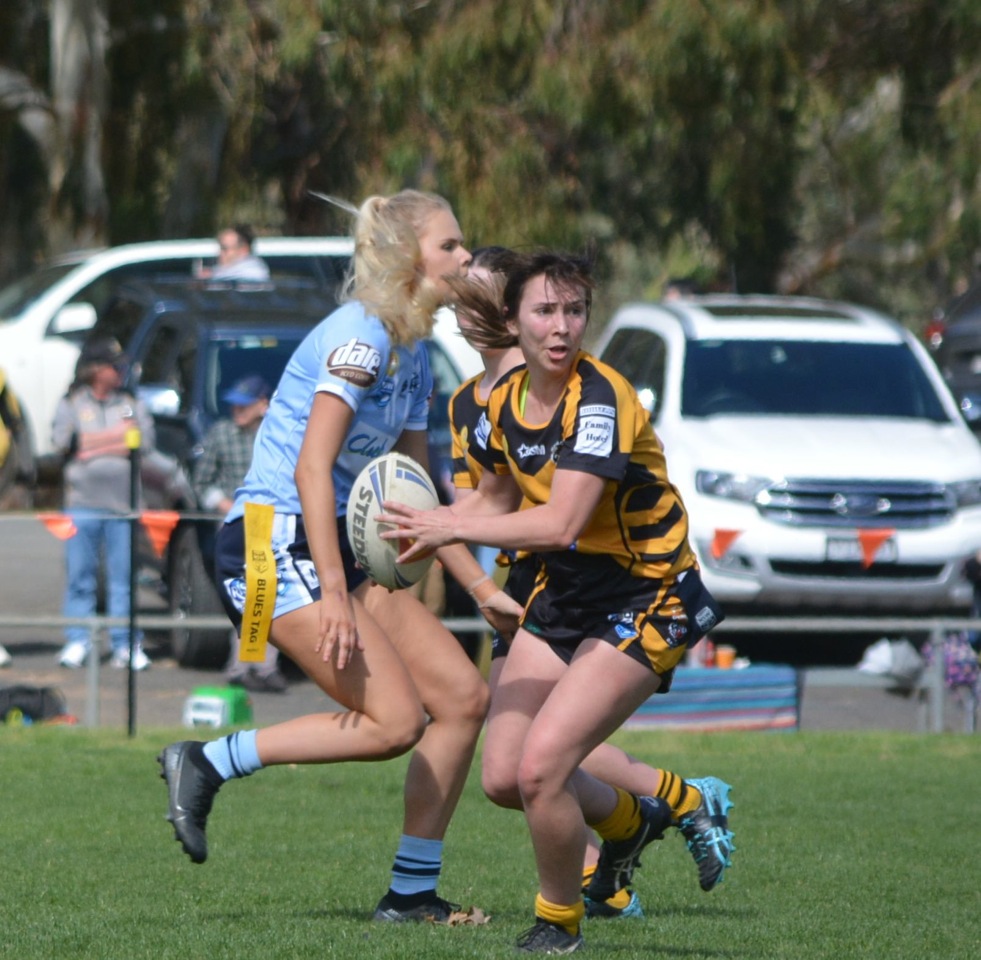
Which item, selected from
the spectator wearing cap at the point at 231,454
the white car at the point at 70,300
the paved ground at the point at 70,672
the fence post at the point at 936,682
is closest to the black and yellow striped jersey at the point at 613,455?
the paved ground at the point at 70,672

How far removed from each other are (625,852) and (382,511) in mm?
1377

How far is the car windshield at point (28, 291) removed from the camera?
57.4ft

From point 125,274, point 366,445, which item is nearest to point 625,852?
point 366,445

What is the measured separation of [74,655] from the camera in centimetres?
1093

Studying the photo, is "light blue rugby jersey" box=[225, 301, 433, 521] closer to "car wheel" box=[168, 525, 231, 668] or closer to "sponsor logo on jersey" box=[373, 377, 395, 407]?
"sponsor logo on jersey" box=[373, 377, 395, 407]

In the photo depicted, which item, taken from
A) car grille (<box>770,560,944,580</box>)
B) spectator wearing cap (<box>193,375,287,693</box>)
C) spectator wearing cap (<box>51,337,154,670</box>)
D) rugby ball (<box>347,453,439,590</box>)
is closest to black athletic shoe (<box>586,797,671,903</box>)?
rugby ball (<box>347,453,439,590</box>)

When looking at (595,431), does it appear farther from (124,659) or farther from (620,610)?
(124,659)

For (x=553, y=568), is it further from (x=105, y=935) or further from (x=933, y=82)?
(x=933, y=82)

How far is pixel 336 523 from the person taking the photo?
5504 millimetres

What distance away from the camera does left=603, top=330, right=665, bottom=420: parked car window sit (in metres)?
13.0

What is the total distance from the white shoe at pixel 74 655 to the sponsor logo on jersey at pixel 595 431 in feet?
20.9

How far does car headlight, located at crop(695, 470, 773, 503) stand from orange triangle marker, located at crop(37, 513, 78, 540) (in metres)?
3.85

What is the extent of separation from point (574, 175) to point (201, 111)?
5.93 metres

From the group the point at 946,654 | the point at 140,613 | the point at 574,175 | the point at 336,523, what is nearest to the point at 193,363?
the point at 140,613
